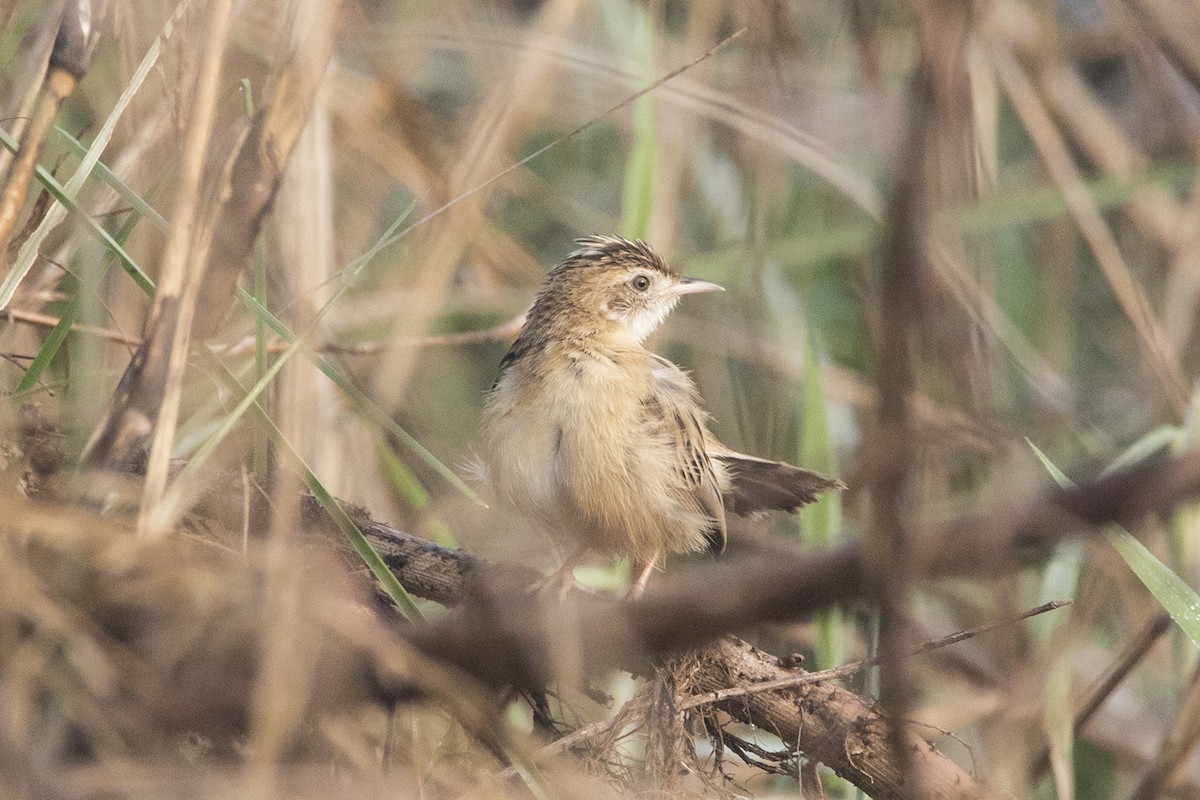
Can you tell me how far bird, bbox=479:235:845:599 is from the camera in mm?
3893

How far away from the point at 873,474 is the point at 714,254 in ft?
14.1

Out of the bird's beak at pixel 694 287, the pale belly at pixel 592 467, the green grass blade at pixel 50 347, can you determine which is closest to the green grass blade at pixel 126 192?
the green grass blade at pixel 50 347

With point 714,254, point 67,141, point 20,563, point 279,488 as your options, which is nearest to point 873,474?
point 279,488

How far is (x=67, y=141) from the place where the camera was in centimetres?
269

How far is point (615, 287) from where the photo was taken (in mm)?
4668

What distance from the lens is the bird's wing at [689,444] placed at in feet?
13.5

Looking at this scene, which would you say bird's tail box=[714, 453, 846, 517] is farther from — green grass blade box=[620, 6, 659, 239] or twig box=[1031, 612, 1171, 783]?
twig box=[1031, 612, 1171, 783]

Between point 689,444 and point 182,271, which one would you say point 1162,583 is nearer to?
point 689,444

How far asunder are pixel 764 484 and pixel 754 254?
2633 mm

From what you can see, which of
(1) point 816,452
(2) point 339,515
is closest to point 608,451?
(1) point 816,452

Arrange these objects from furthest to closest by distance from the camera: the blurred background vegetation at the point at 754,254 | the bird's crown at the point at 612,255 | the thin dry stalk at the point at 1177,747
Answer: the bird's crown at the point at 612,255
the thin dry stalk at the point at 1177,747
the blurred background vegetation at the point at 754,254

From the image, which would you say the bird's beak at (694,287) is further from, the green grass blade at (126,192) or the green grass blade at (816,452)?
the green grass blade at (126,192)

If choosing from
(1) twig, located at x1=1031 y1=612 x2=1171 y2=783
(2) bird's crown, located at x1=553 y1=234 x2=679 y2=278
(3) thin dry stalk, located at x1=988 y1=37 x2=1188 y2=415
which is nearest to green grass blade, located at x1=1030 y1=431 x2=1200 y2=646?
(3) thin dry stalk, located at x1=988 y1=37 x2=1188 y2=415

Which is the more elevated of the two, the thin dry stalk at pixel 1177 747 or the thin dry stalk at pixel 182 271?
the thin dry stalk at pixel 182 271
